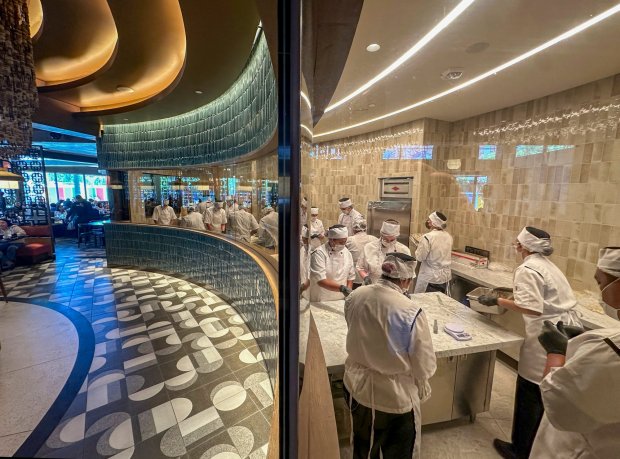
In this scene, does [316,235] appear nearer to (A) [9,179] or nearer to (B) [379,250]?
(B) [379,250]

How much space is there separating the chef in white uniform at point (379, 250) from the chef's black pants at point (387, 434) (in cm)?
142

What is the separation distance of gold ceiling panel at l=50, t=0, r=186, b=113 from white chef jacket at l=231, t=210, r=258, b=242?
1.70m

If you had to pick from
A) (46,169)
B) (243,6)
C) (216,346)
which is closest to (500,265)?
(216,346)

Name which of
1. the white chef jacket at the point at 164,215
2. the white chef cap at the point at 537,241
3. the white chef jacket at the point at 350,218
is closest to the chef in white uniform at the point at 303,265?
the white chef cap at the point at 537,241

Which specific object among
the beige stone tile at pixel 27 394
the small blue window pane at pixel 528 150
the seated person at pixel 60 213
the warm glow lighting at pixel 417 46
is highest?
the warm glow lighting at pixel 417 46

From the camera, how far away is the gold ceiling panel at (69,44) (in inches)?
36.0

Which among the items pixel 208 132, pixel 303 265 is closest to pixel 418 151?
pixel 208 132

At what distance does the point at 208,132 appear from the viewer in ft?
13.2

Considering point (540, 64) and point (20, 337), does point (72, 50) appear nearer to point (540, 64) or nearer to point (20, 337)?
point (20, 337)

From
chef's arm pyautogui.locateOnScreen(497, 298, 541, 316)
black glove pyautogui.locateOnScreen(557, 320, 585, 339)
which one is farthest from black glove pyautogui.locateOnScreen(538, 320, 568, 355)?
chef's arm pyautogui.locateOnScreen(497, 298, 541, 316)

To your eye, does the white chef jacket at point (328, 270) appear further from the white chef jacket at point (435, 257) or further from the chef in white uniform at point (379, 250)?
the white chef jacket at point (435, 257)

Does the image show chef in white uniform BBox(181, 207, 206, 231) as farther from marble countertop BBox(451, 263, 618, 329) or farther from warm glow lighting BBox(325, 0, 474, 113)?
marble countertop BBox(451, 263, 618, 329)

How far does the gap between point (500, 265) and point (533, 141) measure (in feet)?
4.87

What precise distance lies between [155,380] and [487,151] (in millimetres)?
4469
